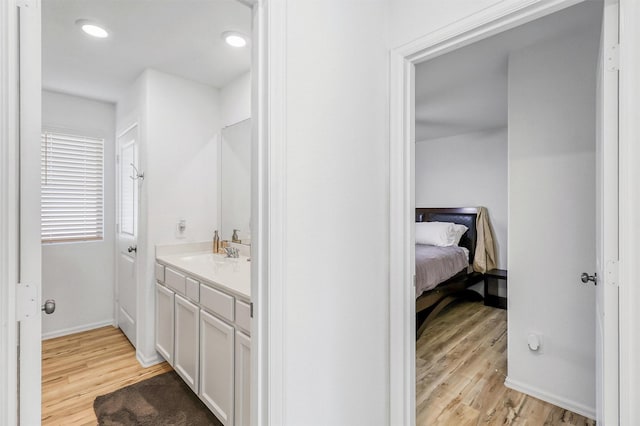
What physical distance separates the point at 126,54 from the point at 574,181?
326 cm

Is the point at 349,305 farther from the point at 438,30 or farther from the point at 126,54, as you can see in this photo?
the point at 126,54

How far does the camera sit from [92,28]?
2025mm

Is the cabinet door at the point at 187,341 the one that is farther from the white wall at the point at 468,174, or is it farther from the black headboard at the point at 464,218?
the white wall at the point at 468,174

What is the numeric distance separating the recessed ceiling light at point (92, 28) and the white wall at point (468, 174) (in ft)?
14.6

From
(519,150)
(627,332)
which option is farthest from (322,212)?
(519,150)

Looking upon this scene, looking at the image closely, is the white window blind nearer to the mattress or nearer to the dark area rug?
the dark area rug

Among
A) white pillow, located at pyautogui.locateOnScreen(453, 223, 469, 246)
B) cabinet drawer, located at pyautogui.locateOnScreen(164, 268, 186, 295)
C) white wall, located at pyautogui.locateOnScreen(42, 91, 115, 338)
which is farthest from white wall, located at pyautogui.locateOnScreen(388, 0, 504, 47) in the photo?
white pillow, located at pyautogui.locateOnScreen(453, 223, 469, 246)

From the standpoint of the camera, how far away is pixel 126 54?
2361 millimetres

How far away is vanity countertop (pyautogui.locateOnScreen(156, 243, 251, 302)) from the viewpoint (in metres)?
1.73

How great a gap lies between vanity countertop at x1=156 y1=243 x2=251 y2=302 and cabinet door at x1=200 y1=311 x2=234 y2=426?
0.22m

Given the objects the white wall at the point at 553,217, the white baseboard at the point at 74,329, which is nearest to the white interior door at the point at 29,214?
the white wall at the point at 553,217

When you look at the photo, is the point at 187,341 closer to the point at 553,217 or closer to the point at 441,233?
the point at 553,217

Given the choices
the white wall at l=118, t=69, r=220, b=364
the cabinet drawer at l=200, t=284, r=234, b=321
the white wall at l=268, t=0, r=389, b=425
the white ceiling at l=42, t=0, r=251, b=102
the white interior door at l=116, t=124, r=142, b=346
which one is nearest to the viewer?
the white wall at l=268, t=0, r=389, b=425

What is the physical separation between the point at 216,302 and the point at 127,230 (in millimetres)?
1928
